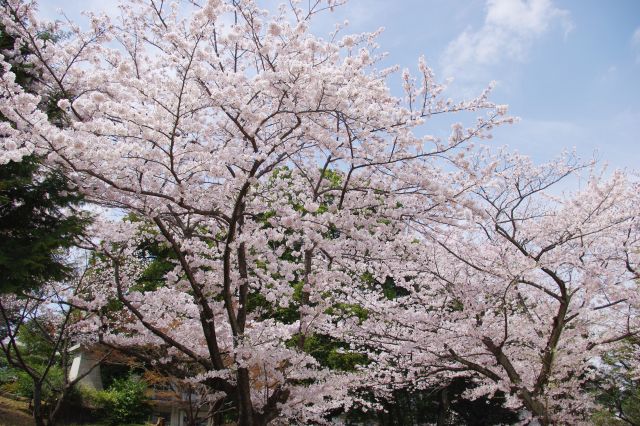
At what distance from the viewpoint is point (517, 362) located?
974 centimetres

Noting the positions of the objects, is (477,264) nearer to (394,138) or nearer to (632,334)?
(632,334)

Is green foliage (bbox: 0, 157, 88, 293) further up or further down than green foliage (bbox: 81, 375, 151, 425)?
further up

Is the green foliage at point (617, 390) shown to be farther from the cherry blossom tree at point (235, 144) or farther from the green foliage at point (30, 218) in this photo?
the green foliage at point (30, 218)

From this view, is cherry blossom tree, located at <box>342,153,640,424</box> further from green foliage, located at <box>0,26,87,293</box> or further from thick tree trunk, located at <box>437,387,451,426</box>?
thick tree trunk, located at <box>437,387,451,426</box>

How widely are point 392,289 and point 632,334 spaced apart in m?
10.8

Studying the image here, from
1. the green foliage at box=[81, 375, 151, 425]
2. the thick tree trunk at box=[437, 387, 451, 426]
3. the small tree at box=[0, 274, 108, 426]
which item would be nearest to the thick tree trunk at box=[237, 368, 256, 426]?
the small tree at box=[0, 274, 108, 426]

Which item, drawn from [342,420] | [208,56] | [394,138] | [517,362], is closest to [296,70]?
[208,56]

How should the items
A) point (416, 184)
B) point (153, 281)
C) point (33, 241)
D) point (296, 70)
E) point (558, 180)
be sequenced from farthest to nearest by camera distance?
point (153, 281)
point (558, 180)
point (416, 184)
point (33, 241)
point (296, 70)

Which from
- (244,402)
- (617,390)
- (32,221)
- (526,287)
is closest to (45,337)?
(32,221)

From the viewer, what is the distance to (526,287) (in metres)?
9.24

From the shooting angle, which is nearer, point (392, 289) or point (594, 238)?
point (594, 238)

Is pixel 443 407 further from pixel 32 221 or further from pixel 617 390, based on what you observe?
pixel 32 221

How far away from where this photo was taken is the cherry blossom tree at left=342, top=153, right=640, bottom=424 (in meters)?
7.14

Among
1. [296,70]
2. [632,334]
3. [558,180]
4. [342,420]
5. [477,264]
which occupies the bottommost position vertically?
[342,420]
